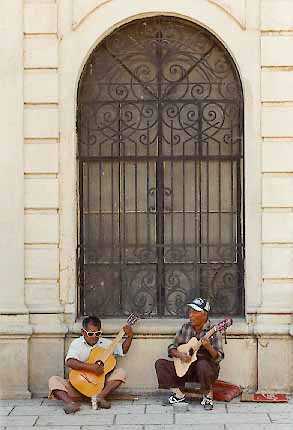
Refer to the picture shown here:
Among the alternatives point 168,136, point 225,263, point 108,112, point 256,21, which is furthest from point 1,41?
point 225,263

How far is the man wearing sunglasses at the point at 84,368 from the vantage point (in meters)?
9.06

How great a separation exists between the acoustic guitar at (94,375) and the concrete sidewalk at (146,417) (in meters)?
0.19

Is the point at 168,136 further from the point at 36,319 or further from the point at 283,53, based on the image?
the point at 36,319

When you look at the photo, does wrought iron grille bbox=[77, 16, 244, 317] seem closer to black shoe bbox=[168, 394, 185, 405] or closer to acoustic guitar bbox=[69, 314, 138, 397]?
acoustic guitar bbox=[69, 314, 138, 397]

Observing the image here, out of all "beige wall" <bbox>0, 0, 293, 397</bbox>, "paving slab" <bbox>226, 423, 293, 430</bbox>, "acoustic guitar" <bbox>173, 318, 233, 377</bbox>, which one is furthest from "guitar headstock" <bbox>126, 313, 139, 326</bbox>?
"paving slab" <bbox>226, 423, 293, 430</bbox>

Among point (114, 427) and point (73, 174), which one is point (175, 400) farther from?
point (73, 174)

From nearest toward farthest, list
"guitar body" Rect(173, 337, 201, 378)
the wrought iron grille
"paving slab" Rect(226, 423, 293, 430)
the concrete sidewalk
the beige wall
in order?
"paving slab" Rect(226, 423, 293, 430)
the concrete sidewalk
"guitar body" Rect(173, 337, 201, 378)
the beige wall
the wrought iron grille

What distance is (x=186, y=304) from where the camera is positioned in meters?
9.95

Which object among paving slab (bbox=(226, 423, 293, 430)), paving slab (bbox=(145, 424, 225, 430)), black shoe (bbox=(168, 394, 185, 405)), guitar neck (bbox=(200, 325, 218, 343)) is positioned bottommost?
paving slab (bbox=(145, 424, 225, 430))

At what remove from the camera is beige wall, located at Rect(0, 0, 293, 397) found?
9578 mm

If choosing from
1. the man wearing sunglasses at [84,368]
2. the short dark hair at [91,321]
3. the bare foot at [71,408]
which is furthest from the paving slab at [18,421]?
the short dark hair at [91,321]

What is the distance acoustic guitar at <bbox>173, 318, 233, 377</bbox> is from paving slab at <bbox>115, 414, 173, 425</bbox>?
0.51m

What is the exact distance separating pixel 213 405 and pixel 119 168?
277 centimetres

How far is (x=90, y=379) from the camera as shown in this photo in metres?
9.10
